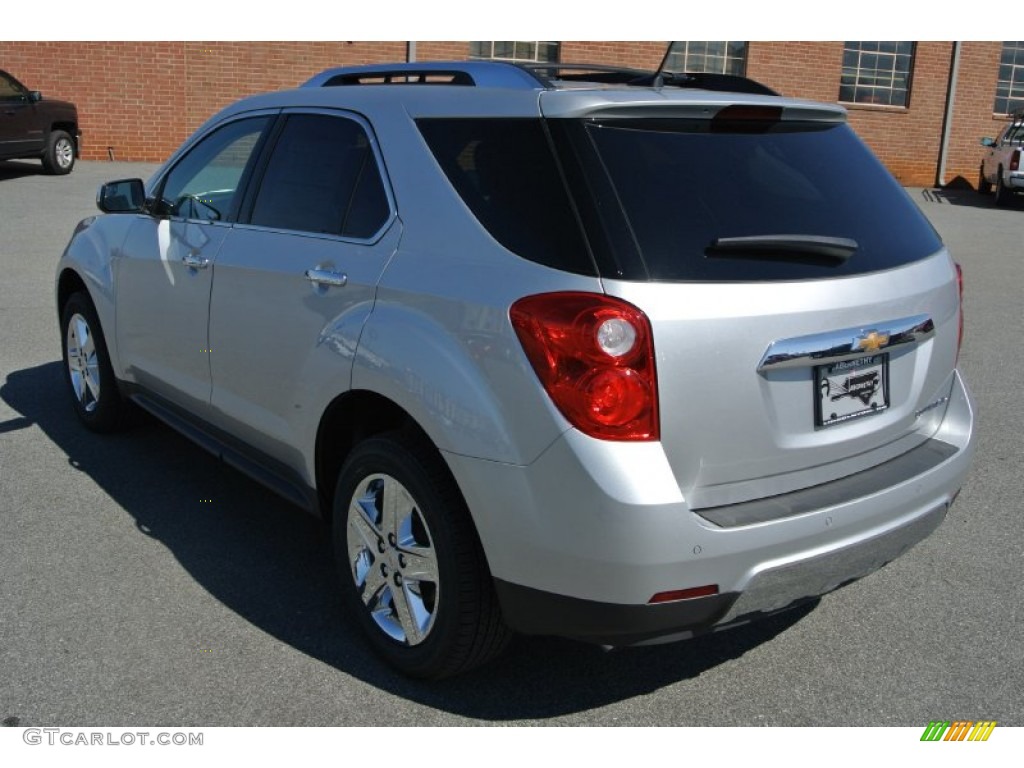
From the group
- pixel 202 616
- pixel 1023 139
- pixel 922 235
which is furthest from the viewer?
pixel 1023 139

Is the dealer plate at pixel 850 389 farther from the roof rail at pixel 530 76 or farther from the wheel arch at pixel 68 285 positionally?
the wheel arch at pixel 68 285

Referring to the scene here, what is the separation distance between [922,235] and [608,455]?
153 centimetres

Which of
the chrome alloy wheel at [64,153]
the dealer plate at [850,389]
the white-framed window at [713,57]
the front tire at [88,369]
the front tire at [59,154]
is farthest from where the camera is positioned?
the white-framed window at [713,57]

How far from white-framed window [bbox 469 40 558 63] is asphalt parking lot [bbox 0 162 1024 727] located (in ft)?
54.9

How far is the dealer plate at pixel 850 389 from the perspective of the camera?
119 inches

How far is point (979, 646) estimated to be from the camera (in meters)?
3.66

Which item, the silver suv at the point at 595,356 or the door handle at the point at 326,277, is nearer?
the silver suv at the point at 595,356

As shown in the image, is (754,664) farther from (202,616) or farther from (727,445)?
(202,616)

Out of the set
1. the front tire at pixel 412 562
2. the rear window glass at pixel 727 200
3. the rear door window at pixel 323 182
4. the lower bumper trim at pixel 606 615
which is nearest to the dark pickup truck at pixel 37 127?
the rear door window at pixel 323 182

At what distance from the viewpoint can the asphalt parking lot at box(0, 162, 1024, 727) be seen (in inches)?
129
